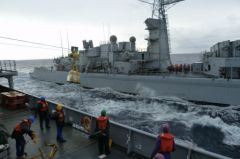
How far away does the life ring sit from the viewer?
283 inches

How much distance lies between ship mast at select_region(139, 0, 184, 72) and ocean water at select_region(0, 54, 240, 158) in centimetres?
490

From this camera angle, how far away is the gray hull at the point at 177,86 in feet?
47.5

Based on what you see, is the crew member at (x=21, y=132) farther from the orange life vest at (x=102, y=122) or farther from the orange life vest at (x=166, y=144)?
the orange life vest at (x=166, y=144)

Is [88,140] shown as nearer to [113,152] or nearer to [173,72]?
[113,152]

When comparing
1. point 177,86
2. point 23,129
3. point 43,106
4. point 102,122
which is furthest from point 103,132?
point 177,86

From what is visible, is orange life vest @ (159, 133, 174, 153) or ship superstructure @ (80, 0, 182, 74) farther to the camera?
ship superstructure @ (80, 0, 182, 74)

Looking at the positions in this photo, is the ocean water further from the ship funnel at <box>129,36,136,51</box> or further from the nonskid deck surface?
the ship funnel at <box>129,36,136,51</box>

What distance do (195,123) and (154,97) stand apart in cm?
632

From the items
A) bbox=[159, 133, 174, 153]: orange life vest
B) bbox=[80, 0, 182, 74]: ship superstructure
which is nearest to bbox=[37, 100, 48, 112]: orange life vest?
bbox=[159, 133, 174, 153]: orange life vest

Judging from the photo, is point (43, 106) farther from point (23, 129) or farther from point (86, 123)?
point (23, 129)

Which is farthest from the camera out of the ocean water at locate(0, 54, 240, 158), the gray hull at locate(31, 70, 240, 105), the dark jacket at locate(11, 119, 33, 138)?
the gray hull at locate(31, 70, 240, 105)

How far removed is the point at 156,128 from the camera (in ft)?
38.7

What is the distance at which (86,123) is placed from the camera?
7289 mm

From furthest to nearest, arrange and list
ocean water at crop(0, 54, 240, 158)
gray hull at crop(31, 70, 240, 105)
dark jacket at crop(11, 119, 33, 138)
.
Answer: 1. gray hull at crop(31, 70, 240, 105)
2. ocean water at crop(0, 54, 240, 158)
3. dark jacket at crop(11, 119, 33, 138)
